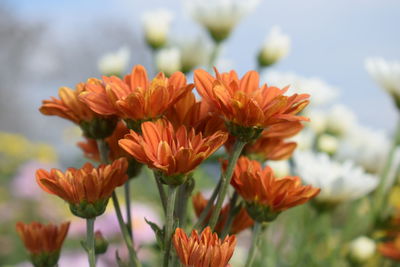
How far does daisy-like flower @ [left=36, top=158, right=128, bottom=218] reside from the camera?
0.32 metres

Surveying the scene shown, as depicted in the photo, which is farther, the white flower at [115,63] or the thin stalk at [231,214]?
the white flower at [115,63]

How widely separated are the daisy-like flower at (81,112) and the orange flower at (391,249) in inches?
16.3

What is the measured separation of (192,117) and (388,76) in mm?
453

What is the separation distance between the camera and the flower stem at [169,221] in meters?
0.30

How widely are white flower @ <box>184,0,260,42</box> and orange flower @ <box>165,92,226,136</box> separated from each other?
440mm

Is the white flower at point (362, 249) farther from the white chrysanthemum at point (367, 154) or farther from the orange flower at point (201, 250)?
the orange flower at point (201, 250)

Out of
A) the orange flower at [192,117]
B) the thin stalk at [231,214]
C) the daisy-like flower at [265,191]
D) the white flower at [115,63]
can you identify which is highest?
the white flower at [115,63]

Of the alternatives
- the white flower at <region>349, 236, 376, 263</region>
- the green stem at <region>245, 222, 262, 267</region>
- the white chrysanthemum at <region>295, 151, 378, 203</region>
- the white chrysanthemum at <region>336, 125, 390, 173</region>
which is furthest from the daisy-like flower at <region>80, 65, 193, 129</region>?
the white chrysanthemum at <region>336, 125, 390, 173</region>

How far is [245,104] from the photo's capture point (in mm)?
309

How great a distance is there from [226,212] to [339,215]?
1540 millimetres

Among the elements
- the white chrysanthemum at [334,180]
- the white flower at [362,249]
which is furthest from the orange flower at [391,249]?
the white chrysanthemum at [334,180]

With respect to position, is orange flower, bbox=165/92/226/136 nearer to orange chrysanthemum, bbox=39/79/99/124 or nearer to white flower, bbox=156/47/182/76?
orange chrysanthemum, bbox=39/79/99/124

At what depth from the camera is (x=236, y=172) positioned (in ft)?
1.16

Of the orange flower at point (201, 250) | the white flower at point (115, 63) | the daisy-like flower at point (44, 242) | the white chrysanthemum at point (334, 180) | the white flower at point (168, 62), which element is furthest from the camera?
the white flower at point (115, 63)
